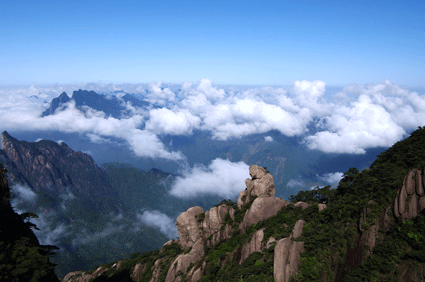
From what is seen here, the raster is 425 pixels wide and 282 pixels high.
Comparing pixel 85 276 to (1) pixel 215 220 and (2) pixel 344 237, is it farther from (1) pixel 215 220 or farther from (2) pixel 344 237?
(2) pixel 344 237

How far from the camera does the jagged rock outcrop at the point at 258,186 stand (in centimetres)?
5706

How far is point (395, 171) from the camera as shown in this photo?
33875 mm

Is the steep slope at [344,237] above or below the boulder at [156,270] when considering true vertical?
above

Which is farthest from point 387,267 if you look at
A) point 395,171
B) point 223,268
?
point 223,268

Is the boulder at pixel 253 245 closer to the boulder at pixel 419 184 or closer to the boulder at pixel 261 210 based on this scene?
the boulder at pixel 261 210

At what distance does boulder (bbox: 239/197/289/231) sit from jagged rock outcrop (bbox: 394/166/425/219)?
2301 cm

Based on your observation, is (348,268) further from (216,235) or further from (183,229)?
(183,229)

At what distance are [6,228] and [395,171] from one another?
51.8m

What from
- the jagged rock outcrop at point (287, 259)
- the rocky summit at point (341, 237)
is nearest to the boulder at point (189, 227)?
the rocky summit at point (341, 237)

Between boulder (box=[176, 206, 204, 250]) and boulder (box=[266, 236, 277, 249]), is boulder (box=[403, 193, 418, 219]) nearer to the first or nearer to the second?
boulder (box=[266, 236, 277, 249])

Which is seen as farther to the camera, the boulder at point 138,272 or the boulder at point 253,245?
the boulder at point 138,272

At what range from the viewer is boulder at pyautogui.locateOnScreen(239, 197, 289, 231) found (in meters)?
49.0

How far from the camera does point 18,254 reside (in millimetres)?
23375

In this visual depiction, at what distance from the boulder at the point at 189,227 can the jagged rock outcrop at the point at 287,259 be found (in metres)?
32.4
